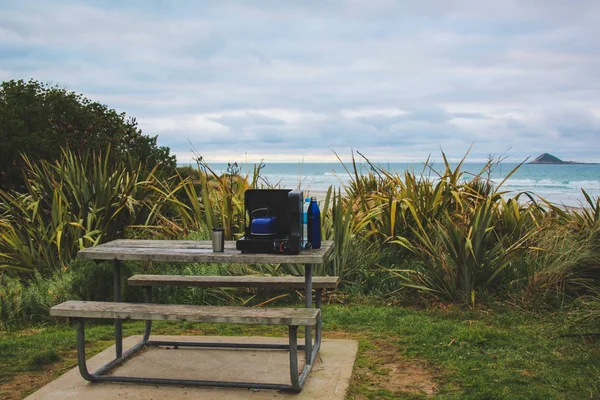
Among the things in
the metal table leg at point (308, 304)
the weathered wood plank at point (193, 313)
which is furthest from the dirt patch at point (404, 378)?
the weathered wood plank at point (193, 313)

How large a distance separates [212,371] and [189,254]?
0.92m

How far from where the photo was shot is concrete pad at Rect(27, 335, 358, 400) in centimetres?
415

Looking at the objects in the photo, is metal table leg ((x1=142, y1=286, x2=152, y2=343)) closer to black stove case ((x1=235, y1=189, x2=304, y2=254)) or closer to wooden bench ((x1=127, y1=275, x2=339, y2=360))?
wooden bench ((x1=127, y1=275, x2=339, y2=360))

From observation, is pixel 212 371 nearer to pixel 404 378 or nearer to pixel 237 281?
pixel 237 281

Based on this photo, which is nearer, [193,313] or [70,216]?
[193,313]

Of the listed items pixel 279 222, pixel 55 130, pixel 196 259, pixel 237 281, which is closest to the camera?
pixel 196 259

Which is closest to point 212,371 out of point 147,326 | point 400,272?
point 147,326

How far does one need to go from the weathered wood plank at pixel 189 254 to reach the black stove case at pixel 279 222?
0.21ft

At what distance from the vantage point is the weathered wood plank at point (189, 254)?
4.10 metres

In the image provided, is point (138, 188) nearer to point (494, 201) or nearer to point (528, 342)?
point (494, 201)

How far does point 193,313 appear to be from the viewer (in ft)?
13.2

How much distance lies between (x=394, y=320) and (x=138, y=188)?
4.00 m

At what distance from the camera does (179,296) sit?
6.80 metres

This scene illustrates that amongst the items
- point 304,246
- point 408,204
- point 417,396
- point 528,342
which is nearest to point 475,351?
point 528,342
